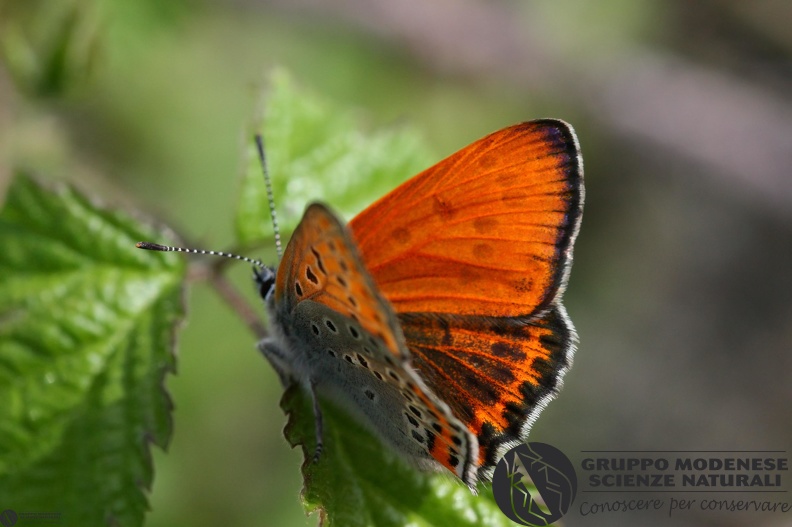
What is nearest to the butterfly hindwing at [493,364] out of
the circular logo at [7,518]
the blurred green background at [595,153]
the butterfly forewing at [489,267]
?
the butterfly forewing at [489,267]

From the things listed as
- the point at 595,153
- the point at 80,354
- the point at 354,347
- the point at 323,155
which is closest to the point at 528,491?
the point at 354,347

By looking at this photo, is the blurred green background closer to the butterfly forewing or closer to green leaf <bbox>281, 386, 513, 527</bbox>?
green leaf <bbox>281, 386, 513, 527</bbox>

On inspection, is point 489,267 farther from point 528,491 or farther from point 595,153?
point 595,153

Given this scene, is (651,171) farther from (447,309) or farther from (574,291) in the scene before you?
(447,309)

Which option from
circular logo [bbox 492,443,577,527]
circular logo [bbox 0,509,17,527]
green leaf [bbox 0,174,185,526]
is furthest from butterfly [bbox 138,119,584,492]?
circular logo [bbox 0,509,17,527]

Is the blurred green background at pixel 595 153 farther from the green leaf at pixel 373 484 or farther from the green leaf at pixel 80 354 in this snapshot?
the green leaf at pixel 373 484

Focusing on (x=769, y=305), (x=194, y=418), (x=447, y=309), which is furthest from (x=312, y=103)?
(x=769, y=305)

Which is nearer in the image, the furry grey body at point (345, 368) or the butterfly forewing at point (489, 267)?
the furry grey body at point (345, 368)
